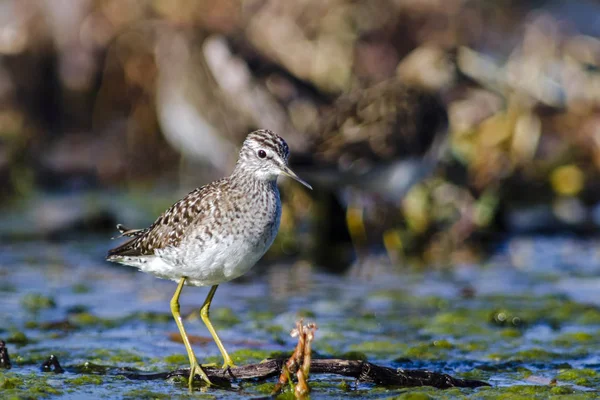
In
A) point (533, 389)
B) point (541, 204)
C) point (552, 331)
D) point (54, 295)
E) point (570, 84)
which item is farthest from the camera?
point (570, 84)

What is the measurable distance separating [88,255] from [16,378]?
388cm

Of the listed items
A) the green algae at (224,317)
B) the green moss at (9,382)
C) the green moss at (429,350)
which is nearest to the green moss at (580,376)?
the green moss at (429,350)

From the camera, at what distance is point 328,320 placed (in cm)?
709

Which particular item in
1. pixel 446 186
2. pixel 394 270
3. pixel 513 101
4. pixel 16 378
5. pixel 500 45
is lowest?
pixel 16 378

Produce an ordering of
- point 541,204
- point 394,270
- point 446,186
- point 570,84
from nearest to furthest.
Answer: point 394,270, point 446,186, point 541,204, point 570,84

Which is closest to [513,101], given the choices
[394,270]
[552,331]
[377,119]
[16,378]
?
[377,119]

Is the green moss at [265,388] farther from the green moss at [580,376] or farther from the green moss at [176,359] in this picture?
the green moss at [580,376]

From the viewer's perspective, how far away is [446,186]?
1007 cm

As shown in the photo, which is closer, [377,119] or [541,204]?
[377,119]

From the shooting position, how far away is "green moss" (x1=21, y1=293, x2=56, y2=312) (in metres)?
7.31

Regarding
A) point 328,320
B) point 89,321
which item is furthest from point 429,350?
point 89,321

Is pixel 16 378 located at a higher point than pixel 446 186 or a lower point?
lower

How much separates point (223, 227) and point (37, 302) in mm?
2660

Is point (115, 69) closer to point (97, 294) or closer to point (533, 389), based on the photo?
point (97, 294)
